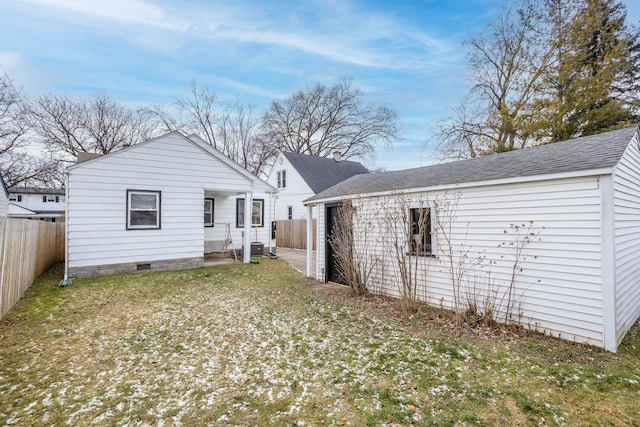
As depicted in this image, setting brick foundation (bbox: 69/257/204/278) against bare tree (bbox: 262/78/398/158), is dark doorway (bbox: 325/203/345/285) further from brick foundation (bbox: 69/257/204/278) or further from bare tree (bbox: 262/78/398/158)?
bare tree (bbox: 262/78/398/158)

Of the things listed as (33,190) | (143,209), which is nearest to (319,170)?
(143,209)

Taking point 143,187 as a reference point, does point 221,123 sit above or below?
above

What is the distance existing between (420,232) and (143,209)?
27.9 ft

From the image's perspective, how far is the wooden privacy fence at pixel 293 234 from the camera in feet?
58.2

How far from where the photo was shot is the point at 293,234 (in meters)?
18.4

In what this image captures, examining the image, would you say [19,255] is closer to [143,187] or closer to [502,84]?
[143,187]

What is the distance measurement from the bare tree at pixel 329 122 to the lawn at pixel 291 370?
908 inches

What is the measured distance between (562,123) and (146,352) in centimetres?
1869

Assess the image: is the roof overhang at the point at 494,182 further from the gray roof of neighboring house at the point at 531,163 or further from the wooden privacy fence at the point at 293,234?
the wooden privacy fence at the point at 293,234

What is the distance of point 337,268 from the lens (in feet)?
26.6

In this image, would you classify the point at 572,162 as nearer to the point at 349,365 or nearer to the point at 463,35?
the point at 349,365

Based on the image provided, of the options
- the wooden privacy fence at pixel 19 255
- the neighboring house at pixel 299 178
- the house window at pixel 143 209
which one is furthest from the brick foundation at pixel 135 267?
the neighboring house at pixel 299 178

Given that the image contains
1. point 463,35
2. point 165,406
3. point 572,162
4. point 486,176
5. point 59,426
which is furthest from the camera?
point 463,35

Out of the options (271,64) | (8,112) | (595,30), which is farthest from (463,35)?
(8,112)
